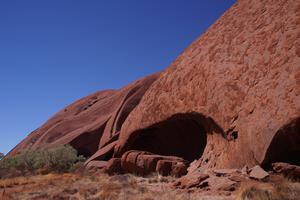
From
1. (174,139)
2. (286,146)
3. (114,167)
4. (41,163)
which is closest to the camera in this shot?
(286,146)

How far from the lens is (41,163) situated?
77.3 feet

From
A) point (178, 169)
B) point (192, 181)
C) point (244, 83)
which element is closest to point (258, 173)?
point (192, 181)

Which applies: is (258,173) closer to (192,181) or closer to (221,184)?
(221,184)

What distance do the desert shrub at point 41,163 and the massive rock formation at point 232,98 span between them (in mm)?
2413

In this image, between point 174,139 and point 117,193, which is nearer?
point 117,193

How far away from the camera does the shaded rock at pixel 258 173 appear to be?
A: 31.1 ft

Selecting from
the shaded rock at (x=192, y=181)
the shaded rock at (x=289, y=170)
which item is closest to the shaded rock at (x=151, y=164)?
the shaded rock at (x=192, y=181)

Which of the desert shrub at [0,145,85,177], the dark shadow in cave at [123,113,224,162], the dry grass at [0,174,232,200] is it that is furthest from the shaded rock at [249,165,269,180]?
the desert shrub at [0,145,85,177]

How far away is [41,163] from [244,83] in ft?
52.8

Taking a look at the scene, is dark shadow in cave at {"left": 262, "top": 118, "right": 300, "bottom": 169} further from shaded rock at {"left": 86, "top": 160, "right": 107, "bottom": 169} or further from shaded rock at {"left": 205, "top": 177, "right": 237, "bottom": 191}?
shaded rock at {"left": 86, "top": 160, "right": 107, "bottom": 169}

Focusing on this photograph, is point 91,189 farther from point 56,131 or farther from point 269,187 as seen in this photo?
point 56,131

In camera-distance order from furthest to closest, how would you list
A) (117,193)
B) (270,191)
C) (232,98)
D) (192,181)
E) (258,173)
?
(232,98), (192,181), (117,193), (258,173), (270,191)

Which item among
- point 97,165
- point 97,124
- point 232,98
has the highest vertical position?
point 97,124

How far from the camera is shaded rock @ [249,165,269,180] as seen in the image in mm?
9469
